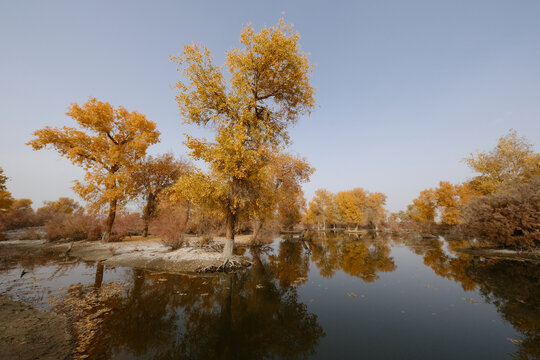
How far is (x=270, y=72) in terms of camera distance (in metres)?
12.2

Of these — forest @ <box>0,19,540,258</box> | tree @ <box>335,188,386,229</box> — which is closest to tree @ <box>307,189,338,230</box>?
tree @ <box>335,188,386,229</box>

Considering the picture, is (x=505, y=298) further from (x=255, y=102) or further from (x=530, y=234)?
(x=255, y=102)

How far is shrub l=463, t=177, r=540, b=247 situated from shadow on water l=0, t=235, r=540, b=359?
163 inches

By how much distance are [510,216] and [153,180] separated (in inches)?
1374

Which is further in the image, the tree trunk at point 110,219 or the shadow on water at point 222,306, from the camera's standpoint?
the tree trunk at point 110,219

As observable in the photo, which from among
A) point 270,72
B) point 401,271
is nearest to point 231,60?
point 270,72

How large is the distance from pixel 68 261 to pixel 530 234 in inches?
1359

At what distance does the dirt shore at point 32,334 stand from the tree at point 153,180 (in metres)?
17.4

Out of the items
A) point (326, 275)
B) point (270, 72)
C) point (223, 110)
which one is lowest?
point (326, 275)

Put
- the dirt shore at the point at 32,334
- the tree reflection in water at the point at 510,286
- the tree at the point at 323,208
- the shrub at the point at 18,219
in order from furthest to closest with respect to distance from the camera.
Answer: the tree at the point at 323,208, the shrub at the point at 18,219, the tree reflection in water at the point at 510,286, the dirt shore at the point at 32,334

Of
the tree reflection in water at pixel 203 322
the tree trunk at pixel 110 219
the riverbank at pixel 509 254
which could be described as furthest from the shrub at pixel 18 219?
the riverbank at pixel 509 254

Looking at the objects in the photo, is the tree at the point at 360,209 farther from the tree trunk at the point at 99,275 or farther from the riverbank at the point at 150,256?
the tree trunk at the point at 99,275

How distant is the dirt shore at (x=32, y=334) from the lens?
4.23m

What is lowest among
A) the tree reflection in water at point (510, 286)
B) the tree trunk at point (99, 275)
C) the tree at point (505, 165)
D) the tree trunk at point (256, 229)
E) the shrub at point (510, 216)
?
the tree trunk at point (99, 275)
